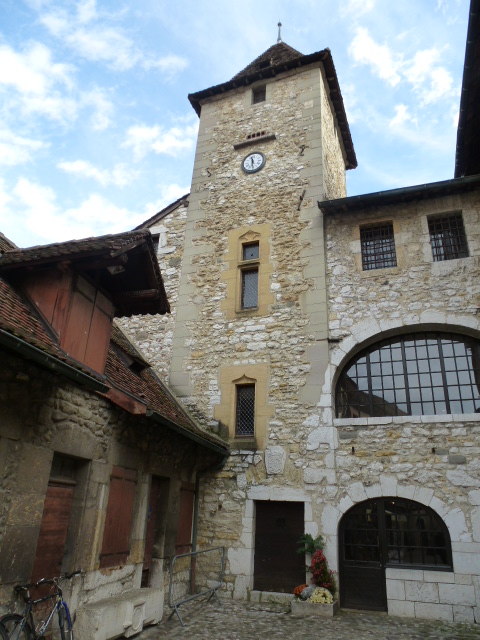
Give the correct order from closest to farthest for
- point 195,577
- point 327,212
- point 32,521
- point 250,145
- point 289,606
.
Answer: point 32,521
point 289,606
point 195,577
point 327,212
point 250,145

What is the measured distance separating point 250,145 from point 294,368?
620 cm

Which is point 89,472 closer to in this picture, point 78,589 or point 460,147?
point 78,589

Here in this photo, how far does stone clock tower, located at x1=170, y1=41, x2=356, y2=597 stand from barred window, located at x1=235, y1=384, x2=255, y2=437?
22 millimetres

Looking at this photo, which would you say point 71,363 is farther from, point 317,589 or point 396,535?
point 396,535

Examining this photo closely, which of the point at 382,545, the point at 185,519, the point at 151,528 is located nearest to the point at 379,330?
the point at 382,545

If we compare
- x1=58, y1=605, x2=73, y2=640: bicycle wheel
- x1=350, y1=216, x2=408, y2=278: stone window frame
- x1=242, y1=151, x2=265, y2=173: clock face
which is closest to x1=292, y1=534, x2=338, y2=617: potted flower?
x1=58, y1=605, x2=73, y2=640: bicycle wheel

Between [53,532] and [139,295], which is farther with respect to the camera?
[139,295]

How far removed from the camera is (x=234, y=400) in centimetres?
957

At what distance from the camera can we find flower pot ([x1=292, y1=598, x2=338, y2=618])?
7.09m

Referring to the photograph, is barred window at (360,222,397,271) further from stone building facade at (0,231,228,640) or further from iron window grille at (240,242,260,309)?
stone building facade at (0,231,228,640)

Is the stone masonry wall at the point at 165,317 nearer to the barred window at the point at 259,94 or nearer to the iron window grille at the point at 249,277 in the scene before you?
the iron window grille at the point at 249,277

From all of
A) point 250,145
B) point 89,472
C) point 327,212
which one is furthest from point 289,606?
point 250,145

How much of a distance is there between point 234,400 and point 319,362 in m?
1.90

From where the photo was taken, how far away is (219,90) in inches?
520
